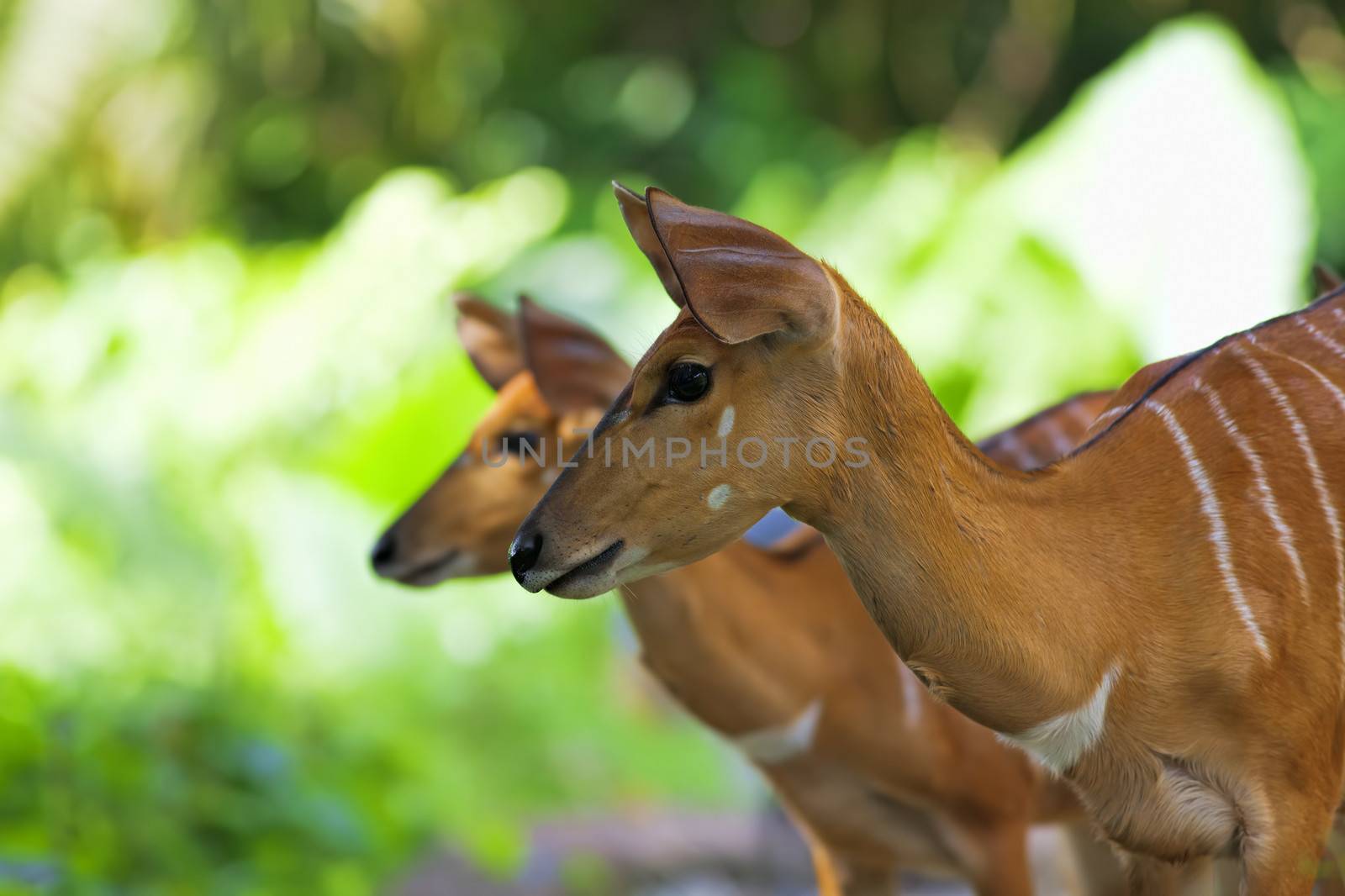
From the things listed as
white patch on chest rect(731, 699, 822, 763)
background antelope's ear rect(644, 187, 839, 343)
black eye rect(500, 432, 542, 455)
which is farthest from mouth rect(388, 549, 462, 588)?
background antelope's ear rect(644, 187, 839, 343)

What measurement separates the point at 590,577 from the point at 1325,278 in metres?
1.35

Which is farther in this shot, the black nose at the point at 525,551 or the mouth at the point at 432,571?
the mouth at the point at 432,571

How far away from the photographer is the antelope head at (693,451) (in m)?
1.48

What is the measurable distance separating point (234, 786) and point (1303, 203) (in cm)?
377

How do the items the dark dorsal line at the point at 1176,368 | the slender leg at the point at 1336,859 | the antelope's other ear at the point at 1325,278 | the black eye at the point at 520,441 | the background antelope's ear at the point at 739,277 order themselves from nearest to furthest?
the background antelope's ear at the point at 739,277 → the dark dorsal line at the point at 1176,368 → the slender leg at the point at 1336,859 → the antelope's other ear at the point at 1325,278 → the black eye at the point at 520,441

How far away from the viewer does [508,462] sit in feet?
7.86

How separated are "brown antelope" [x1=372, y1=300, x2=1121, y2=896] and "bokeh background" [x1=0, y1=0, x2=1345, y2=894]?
141cm

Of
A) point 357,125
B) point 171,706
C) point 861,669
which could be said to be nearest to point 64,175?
point 357,125

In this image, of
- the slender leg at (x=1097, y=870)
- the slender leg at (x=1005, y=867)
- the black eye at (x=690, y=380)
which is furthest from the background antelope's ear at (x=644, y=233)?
the slender leg at (x=1097, y=870)

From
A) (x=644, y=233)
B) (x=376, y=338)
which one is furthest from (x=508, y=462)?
(x=376, y=338)

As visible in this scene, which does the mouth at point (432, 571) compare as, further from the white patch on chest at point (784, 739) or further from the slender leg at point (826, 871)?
the slender leg at point (826, 871)

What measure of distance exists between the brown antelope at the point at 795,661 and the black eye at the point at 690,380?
2.42 ft

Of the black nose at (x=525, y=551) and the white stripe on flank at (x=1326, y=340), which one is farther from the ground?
the black nose at (x=525, y=551)

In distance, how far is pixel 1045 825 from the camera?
245cm
